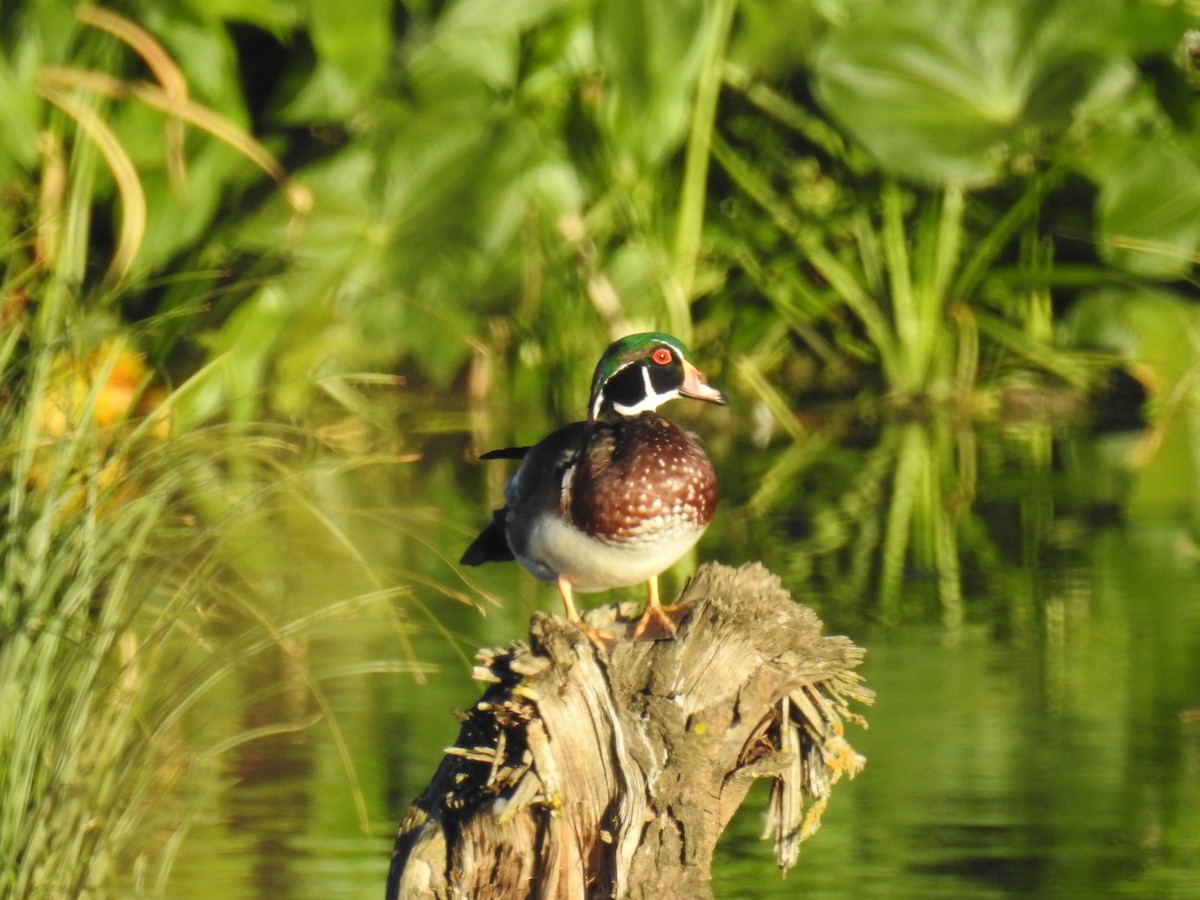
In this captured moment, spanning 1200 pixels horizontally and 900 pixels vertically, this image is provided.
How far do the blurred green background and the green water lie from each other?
2cm

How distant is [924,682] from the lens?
4.81m

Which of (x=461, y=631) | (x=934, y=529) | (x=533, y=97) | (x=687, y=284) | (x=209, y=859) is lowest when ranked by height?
(x=209, y=859)

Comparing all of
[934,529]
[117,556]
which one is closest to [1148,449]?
[934,529]

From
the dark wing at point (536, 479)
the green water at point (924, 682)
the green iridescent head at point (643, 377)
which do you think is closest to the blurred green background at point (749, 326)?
the green water at point (924, 682)

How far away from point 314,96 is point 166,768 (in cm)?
476

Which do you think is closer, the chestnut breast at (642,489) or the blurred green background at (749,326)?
the chestnut breast at (642,489)

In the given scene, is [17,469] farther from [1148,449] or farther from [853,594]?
[1148,449]

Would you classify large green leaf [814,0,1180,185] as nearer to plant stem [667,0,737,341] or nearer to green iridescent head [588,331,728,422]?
plant stem [667,0,737,341]

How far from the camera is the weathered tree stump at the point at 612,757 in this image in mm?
2840

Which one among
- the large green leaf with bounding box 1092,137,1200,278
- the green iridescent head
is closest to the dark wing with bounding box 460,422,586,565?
the green iridescent head

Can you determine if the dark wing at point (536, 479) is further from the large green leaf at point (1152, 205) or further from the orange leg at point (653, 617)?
the large green leaf at point (1152, 205)

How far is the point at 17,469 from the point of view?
2.66m

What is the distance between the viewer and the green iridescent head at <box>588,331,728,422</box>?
357 cm

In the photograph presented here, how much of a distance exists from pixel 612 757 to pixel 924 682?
210 cm
